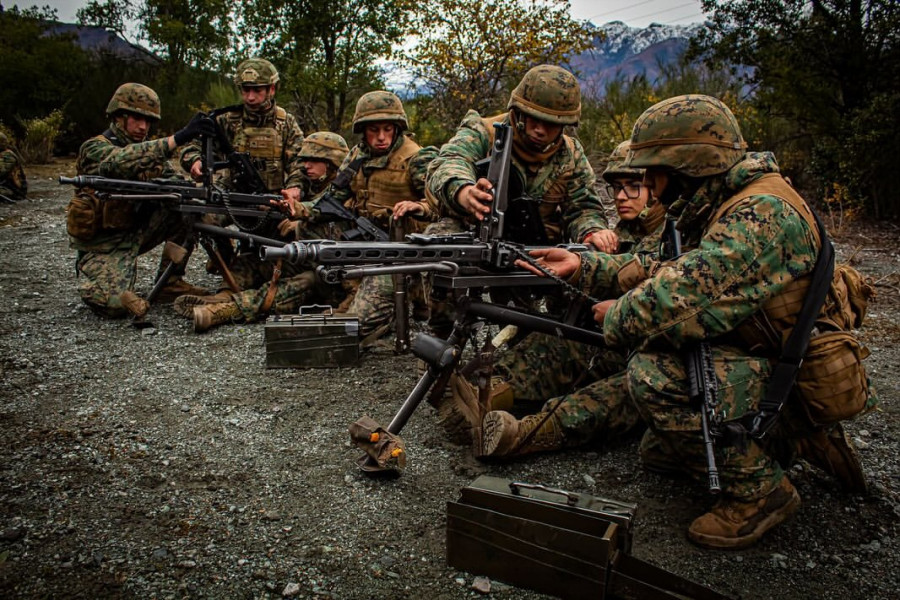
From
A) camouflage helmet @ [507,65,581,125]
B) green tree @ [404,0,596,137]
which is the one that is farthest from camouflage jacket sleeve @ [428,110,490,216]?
green tree @ [404,0,596,137]

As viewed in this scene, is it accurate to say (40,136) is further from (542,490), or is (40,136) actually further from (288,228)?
(542,490)

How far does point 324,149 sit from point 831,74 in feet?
24.4

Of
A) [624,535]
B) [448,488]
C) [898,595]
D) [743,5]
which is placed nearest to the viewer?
[624,535]

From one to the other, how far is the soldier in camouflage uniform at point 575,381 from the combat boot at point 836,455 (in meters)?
0.91

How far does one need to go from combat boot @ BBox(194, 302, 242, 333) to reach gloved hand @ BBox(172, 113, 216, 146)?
1580 millimetres

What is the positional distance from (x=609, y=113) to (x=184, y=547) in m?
10.9

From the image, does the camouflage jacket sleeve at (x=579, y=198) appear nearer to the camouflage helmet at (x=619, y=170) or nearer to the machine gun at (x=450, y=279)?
the camouflage helmet at (x=619, y=170)

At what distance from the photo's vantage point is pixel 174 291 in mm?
7066

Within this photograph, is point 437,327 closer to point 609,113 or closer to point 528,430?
point 528,430

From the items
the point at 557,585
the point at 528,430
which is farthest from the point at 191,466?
the point at 557,585

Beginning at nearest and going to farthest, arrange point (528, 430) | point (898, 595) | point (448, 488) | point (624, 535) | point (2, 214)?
point (624, 535)
point (898, 595)
point (448, 488)
point (528, 430)
point (2, 214)

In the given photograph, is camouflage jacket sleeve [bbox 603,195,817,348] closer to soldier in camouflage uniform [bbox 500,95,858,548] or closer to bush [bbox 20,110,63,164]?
soldier in camouflage uniform [bbox 500,95,858,548]

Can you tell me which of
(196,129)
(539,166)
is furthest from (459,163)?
(196,129)

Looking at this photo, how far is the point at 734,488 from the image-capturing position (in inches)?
120
